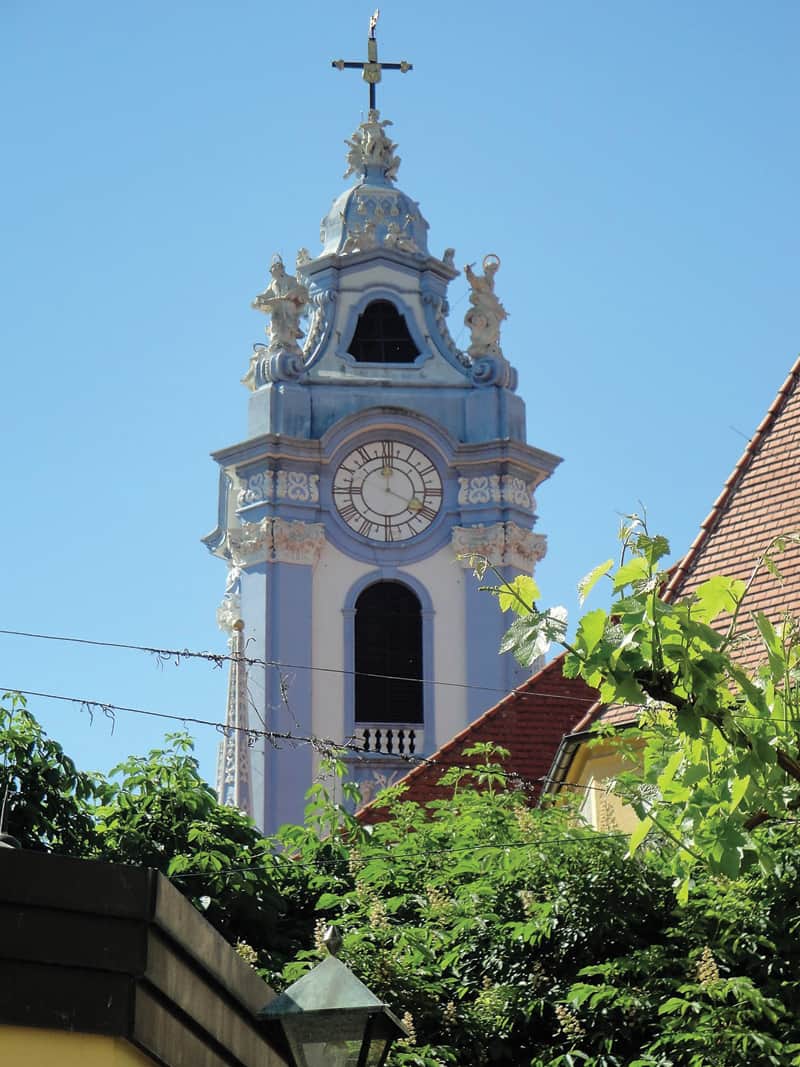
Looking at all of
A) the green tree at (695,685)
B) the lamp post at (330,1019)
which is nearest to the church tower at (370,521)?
the green tree at (695,685)

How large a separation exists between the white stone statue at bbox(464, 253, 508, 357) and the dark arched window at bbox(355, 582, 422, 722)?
16.3 ft

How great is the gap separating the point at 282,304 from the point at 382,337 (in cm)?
199

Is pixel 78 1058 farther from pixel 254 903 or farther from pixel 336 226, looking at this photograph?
pixel 336 226

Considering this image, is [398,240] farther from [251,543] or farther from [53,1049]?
[53,1049]

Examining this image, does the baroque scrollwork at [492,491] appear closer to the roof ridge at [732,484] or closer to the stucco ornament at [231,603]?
the stucco ornament at [231,603]

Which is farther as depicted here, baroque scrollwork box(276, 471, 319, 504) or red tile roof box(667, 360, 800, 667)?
baroque scrollwork box(276, 471, 319, 504)

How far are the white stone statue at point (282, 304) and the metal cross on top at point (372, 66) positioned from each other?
5.43 metres

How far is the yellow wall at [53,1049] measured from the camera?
717 cm

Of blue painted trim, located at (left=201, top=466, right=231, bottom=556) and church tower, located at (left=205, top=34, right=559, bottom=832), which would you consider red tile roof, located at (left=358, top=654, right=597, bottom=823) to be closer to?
church tower, located at (left=205, top=34, right=559, bottom=832)

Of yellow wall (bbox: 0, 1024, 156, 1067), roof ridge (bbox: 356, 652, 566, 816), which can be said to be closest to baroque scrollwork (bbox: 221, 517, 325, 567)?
roof ridge (bbox: 356, 652, 566, 816)

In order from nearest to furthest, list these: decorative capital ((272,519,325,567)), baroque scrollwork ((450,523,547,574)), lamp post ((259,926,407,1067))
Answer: lamp post ((259,926,407,1067))
decorative capital ((272,519,325,567))
baroque scrollwork ((450,523,547,574))

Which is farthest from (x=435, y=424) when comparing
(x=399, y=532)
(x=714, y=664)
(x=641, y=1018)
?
(x=714, y=664)

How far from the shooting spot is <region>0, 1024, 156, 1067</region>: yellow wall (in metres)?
7.17

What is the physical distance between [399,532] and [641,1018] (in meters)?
25.0
